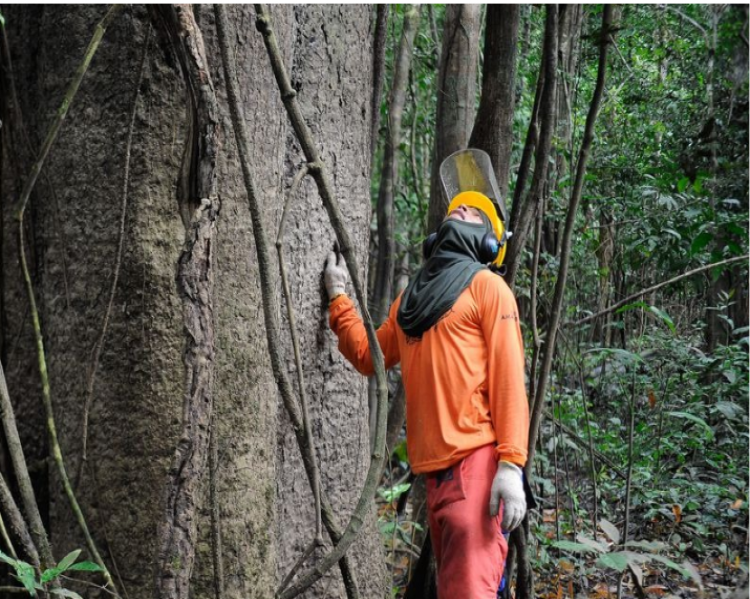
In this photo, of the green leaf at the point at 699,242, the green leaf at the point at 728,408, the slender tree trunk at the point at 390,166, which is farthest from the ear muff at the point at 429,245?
the slender tree trunk at the point at 390,166

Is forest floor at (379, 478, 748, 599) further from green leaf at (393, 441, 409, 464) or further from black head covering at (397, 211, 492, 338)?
green leaf at (393, 441, 409, 464)

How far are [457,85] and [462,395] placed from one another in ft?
9.60

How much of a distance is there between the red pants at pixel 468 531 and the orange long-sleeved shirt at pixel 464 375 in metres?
0.07

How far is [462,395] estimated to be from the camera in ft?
10.6

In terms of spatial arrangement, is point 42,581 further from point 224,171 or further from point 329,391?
point 329,391

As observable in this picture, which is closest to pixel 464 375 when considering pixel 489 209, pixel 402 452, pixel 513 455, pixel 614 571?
pixel 513 455

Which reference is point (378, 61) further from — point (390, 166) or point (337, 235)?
point (390, 166)

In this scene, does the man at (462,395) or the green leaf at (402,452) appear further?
the green leaf at (402,452)

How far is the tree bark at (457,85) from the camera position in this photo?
5406 millimetres

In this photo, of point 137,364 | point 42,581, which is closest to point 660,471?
point 137,364

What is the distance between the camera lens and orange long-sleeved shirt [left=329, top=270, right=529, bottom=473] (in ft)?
10.4

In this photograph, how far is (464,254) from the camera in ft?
11.6

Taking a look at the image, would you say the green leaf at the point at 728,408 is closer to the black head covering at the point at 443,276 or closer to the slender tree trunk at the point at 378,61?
the black head covering at the point at 443,276

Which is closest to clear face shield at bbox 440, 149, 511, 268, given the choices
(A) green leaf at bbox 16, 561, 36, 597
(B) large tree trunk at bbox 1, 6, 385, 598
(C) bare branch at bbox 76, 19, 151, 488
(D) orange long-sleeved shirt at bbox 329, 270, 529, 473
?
(D) orange long-sleeved shirt at bbox 329, 270, 529, 473
